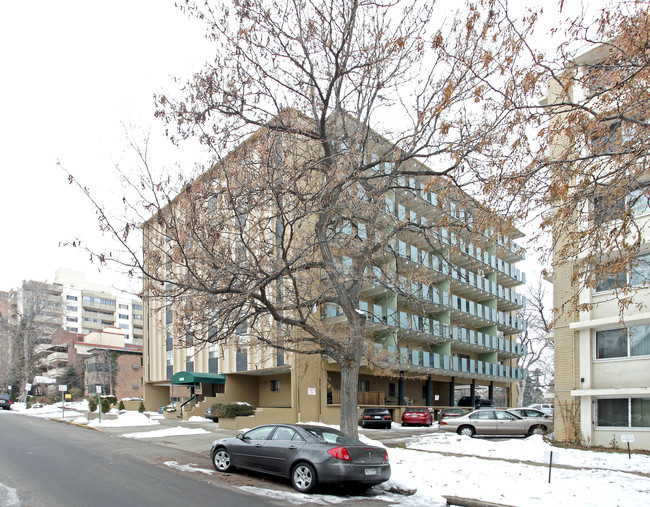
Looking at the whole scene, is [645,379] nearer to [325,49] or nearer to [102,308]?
[325,49]

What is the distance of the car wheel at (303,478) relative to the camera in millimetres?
10157

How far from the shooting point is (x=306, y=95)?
588 inches

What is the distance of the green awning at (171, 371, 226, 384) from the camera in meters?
33.5

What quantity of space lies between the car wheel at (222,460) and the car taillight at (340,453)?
123 inches

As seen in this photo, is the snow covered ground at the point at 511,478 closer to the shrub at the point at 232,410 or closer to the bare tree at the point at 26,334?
the shrub at the point at 232,410

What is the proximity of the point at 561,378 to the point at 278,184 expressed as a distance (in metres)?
13.6

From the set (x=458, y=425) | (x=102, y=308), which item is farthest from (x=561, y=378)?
(x=102, y=308)

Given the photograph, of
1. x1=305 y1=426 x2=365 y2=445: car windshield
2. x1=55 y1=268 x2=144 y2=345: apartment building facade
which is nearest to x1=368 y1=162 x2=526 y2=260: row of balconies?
x1=305 y1=426 x2=365 y2=445: car windshield

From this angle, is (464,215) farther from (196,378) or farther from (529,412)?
(196,378)

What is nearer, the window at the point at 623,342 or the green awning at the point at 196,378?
the window at the point at 623,342

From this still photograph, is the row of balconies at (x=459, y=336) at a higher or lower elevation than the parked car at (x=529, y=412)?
higher

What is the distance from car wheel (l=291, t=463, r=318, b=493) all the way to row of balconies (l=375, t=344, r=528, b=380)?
58.9ft

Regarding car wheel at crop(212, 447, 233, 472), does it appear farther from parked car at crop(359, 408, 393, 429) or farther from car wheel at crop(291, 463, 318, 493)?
parked car at crop(359, 408, 393, 429)

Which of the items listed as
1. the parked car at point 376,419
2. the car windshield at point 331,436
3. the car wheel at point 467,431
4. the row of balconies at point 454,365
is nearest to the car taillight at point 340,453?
the car windshield at point 331,436
